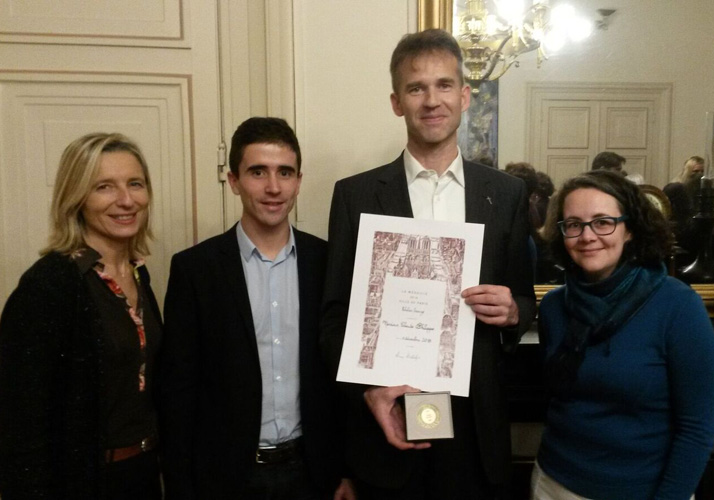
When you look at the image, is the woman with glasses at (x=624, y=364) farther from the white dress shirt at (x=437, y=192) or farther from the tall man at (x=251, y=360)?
the tall man at (x=251, y=360)

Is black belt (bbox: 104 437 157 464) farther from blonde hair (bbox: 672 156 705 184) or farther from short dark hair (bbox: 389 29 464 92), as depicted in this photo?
blonde hair (bbox: 672 156 705 184)

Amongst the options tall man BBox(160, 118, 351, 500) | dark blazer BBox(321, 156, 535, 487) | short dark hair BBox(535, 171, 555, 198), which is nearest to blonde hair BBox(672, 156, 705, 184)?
short dark hair BBox(535, 171, 555, 198)

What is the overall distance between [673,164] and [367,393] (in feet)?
5.60

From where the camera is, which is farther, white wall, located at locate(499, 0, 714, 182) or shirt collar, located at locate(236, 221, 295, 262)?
white wall, located at locate(499, 0, 714, 182)

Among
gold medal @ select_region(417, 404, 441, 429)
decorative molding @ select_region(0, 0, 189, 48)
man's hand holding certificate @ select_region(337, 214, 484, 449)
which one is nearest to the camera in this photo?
gold medal @ select_region(417, 404, 441, 429)

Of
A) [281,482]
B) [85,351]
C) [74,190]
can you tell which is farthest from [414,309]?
[74,190]

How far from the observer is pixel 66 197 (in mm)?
1526

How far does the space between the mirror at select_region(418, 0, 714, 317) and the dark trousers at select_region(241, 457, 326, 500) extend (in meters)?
1.22

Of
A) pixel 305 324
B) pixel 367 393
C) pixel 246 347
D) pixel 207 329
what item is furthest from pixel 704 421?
pixel 207 329

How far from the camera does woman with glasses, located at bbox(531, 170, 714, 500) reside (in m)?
1.39

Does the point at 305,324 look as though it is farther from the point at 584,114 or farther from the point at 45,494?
the point at 584,114

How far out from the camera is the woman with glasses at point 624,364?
4.55 feet

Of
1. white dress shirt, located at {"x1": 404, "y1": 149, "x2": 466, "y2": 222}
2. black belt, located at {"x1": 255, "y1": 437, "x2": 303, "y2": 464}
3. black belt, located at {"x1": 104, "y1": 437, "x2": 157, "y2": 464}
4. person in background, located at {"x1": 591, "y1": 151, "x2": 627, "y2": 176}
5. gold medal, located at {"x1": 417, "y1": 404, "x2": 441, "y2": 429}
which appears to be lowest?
black belt, located at {"x1": 255, "y1": 437, "x2": 303, "y2": 464}

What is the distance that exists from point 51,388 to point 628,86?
91.5 inches
